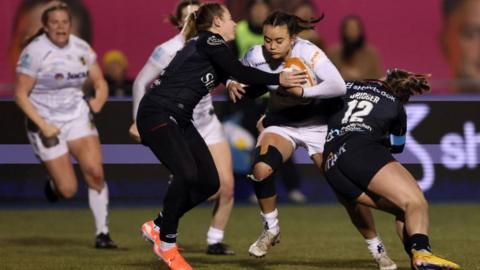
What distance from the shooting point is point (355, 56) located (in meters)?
18.2

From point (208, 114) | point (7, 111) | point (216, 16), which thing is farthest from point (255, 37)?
point (216, 16)

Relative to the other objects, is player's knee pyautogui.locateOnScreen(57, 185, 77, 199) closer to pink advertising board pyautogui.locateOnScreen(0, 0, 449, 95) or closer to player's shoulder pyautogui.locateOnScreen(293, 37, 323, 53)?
player's shoulder pyautogui.locateOnScreen(293, 37, 323, 53)

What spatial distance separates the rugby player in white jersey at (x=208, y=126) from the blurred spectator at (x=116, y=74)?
16.0ft

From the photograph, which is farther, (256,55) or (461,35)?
(461,35)

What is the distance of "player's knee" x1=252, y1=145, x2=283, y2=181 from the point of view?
34.4 feet

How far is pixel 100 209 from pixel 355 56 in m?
6.38

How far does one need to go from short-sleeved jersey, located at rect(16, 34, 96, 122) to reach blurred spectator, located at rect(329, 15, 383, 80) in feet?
19.0

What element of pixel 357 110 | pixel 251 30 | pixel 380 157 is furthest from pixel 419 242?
pixel 251 30

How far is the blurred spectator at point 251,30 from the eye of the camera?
17094 millimetres

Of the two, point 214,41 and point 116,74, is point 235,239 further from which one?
point 116,74

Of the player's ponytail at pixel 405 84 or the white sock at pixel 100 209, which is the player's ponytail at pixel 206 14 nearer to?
the player's ponytail at pixel 405 84

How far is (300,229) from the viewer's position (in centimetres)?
1423

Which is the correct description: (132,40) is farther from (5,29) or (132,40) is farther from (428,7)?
(428,7)

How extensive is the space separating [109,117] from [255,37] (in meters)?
2.10
